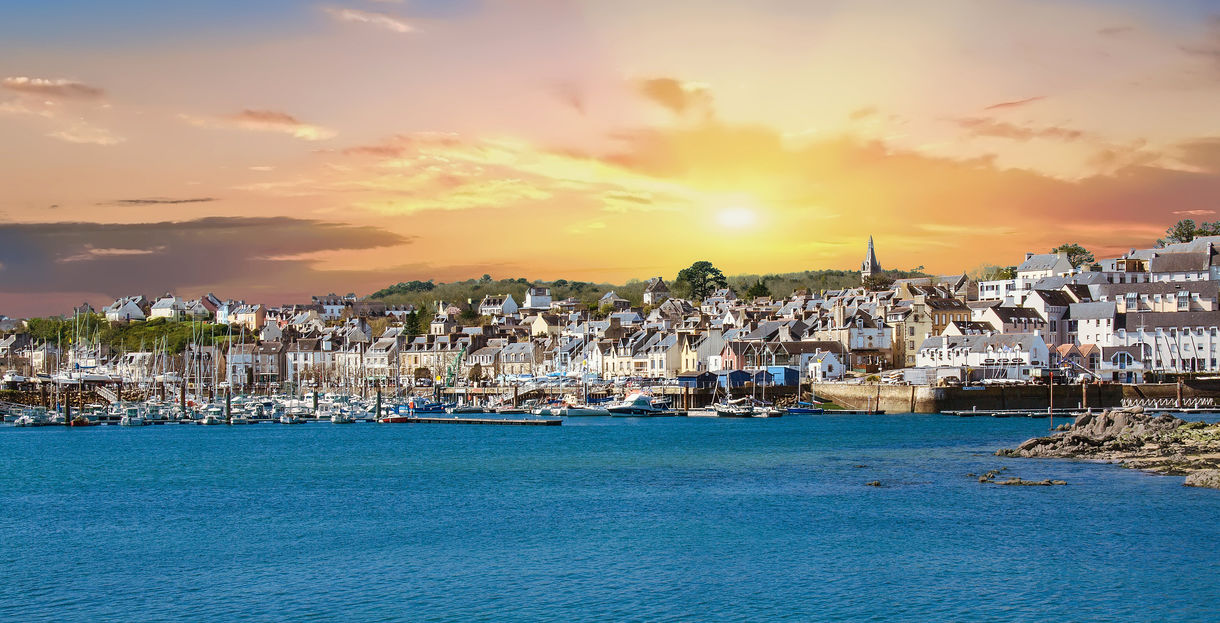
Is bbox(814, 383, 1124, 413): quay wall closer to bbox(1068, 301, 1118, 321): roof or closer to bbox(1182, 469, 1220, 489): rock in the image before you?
Result: bbox(1068, 301, 1118, 321): roof

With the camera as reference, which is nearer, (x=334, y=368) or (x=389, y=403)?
(x=389, y=403)

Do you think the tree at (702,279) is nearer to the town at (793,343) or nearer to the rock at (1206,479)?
the town at (793,343)

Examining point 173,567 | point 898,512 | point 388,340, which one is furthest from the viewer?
point 388,340

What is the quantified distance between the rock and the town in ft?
134

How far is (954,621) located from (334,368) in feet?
385

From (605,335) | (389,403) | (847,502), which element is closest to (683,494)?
(847,502)

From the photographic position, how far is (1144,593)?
22.4 m

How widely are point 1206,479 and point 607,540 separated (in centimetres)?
2007

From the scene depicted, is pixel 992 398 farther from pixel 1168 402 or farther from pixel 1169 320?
pixel 1169 320

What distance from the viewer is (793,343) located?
98.9 metres

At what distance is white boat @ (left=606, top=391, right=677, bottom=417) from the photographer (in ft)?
285

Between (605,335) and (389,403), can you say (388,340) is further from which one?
(389,403)

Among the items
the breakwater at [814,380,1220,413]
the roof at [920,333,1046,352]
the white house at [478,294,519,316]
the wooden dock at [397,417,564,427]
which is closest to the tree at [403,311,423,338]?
the white house at [478,294,519,316]

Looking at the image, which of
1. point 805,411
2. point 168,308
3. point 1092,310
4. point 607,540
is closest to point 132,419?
point 805,411
